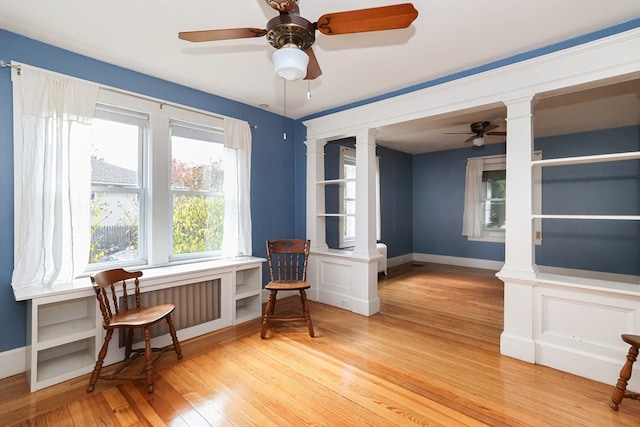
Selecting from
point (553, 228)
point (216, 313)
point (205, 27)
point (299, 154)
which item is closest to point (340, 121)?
point (299, 154)

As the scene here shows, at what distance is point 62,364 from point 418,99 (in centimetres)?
390

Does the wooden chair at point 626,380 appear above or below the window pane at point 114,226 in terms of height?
below

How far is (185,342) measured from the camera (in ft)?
9.15

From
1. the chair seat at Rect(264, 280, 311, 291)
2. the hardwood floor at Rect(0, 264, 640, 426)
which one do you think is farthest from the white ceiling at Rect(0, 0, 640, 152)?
the hardwood floor at Rect(0, 264, 640, 426)


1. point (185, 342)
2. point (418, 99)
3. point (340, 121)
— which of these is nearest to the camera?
point (185, 342)

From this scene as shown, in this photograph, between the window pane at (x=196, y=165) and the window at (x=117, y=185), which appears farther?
the window pane at (x=196, y=165)

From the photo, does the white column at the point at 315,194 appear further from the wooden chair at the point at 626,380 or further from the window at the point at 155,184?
the wooden chair at the point at 626,380

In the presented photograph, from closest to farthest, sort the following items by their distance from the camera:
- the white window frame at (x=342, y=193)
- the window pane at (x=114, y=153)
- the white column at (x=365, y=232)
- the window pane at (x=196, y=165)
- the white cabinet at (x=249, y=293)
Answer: the window pane at (x=114, y=153) → the window pane at (x=196, y=165) → the white cabinet at (x=249, y=293) → the white column at (x=365, y=232) → the white window frame at (x=342, y=193)

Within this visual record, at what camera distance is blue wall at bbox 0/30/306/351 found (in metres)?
2.18

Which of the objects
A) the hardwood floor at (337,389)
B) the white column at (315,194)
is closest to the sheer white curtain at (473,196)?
the hardwood floor at (337,389)

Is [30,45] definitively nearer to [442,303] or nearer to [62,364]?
[62,364]

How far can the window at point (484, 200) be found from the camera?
5965 mm

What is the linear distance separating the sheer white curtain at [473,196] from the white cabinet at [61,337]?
6.24 m

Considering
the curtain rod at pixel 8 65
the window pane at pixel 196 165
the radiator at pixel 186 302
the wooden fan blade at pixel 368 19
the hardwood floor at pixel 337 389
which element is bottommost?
the hardwood floor at pixel 337 389
